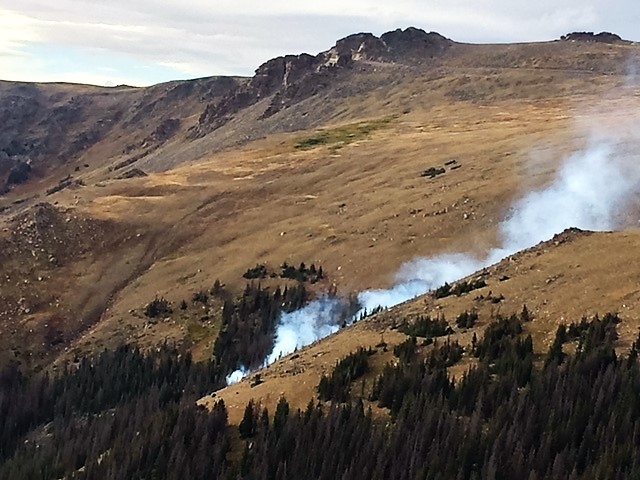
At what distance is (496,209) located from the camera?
69.2 m

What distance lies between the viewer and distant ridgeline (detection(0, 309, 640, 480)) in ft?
92.2

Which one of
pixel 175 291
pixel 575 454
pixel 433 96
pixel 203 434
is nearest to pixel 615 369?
pixel 575 454

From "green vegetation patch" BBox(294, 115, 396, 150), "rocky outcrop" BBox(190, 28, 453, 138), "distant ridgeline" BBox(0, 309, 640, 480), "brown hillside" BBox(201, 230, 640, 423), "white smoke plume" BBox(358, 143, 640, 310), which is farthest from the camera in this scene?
"rocky outcrop" BBox(190, 28, 453, 138)

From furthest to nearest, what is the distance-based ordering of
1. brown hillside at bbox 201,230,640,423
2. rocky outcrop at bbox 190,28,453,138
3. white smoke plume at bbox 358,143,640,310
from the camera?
rocky outcrop at bbox 190,28,453,138 → white smoke plume at bbox 358,143,640,310 → brown hillside at bbox 201,230,640,423

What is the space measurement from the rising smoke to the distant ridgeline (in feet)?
53.9

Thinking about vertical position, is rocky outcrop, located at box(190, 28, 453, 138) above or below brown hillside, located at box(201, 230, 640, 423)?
above

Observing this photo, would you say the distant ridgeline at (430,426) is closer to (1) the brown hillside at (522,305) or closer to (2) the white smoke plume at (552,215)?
(1) the brown hillside at (522,305)

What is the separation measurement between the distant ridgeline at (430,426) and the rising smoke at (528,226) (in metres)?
16.4

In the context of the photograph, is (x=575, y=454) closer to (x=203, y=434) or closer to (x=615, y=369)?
(x=615, y=369)

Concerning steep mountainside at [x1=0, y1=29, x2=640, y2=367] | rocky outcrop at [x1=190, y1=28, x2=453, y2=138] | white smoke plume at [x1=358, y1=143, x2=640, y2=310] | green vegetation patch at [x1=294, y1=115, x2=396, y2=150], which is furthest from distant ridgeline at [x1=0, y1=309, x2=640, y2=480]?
rocky outcrop at [x1=190, y1=28, x2=453, y2=138]

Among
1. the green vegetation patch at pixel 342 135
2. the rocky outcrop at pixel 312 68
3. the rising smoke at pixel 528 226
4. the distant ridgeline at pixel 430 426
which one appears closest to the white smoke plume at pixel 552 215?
the rising smoke at pixel 528 226

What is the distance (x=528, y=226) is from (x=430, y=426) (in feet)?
123

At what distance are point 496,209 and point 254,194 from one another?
35.2 metres

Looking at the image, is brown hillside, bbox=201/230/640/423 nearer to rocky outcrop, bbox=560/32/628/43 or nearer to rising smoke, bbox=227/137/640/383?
rising smoke, bbox=227/137/640/383
